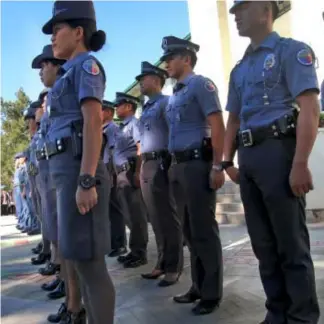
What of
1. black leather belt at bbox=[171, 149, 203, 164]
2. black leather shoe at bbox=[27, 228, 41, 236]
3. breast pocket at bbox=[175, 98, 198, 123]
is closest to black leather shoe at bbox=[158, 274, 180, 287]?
black leather belt at bbox=[171, 149, 203, 164]

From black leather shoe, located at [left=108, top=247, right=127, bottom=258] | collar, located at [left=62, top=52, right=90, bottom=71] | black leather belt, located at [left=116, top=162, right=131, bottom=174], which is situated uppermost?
collar, located at [left=62, top=52, right=90, bottom=71]

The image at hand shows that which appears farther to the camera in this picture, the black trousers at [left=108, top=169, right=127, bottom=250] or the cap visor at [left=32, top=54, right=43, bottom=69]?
the black trousers at [left=108, top=169, right=127, bottom=250]

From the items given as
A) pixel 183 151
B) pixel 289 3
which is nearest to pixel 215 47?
pixel 289 3

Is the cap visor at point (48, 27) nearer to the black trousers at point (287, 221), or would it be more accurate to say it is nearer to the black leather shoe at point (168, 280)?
the black trousers at point (287, 221)

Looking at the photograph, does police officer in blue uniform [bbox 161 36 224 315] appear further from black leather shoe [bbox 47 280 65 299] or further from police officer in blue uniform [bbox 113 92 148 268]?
police officer in blue uniform [bbox 113 92 148 268]

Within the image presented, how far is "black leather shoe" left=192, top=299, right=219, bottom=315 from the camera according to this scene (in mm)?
2873

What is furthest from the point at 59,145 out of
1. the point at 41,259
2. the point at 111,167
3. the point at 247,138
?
the point at 41,259

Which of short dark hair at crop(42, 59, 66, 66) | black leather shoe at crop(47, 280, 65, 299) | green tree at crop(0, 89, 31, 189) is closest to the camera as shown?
short dark hair at crop(42, 59, 66, 66)

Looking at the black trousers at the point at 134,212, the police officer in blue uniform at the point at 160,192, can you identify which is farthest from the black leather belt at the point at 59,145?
the black trousers at the point at 134,212

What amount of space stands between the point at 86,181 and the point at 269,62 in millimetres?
1134

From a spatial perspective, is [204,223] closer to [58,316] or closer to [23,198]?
[58,316]

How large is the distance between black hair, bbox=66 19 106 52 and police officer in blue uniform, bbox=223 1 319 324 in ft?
2.54

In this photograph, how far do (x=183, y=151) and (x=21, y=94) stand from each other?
22987 millimetres

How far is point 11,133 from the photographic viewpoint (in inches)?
897
